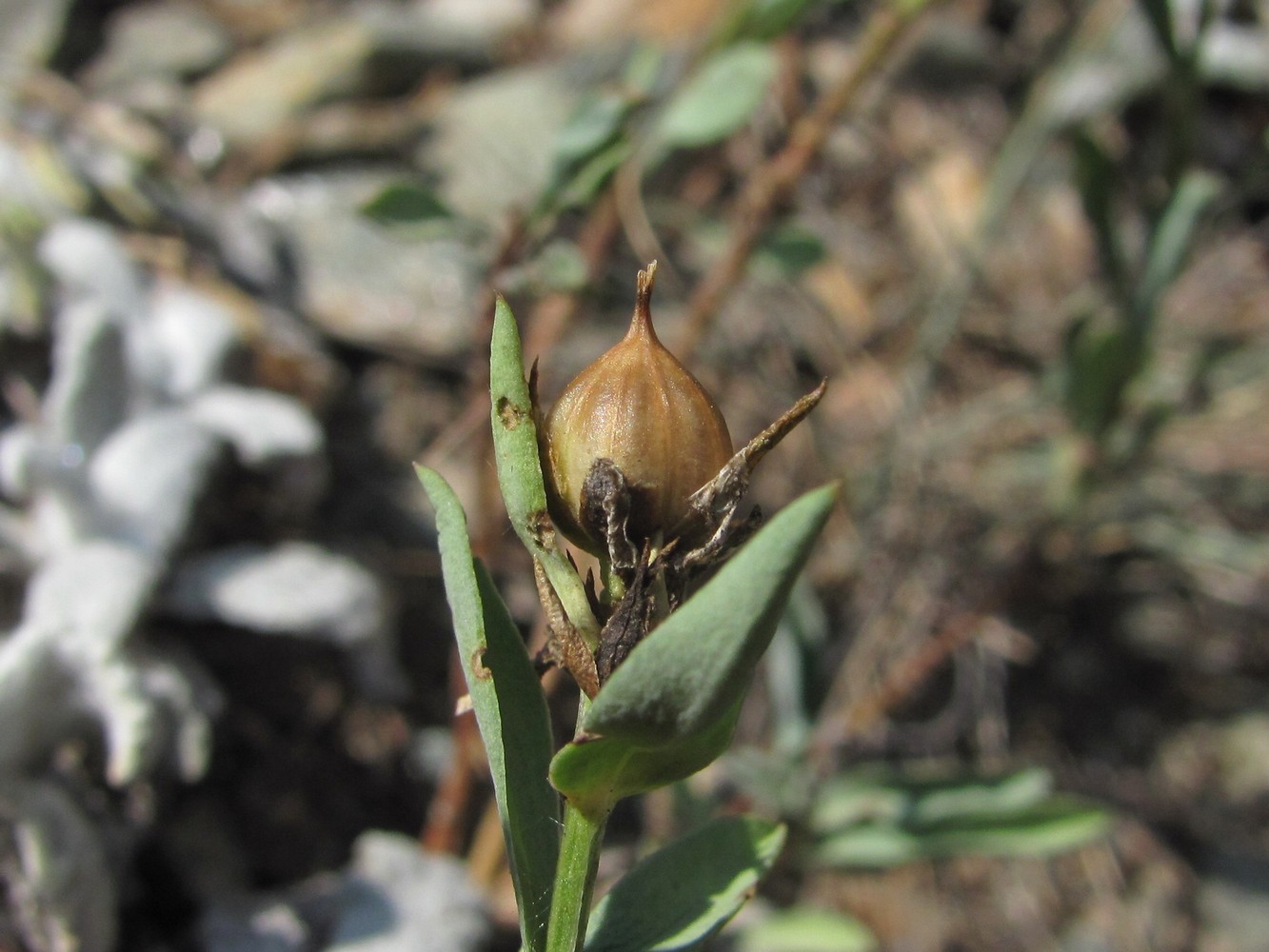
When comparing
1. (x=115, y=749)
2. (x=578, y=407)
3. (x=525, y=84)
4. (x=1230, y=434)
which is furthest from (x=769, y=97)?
(x=578, y=407)

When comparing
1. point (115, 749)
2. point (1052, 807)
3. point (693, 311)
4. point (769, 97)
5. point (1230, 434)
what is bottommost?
point (1052, 807)

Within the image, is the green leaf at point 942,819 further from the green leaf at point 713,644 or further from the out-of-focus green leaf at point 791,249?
the green leaf at point 713,644

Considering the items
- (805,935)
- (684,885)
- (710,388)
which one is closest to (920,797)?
(805,935)

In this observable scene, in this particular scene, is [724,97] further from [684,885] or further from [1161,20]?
[684,885]

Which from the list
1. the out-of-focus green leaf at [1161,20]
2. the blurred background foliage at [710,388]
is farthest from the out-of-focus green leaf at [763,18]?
the out-of-focus green leaf at [1161,20]

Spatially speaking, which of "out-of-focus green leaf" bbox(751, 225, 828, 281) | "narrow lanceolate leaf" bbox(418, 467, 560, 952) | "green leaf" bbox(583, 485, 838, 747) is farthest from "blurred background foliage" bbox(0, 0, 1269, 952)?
"green leaf" bbox(583, 485, 838, 747)

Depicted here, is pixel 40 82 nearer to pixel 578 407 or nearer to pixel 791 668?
pixel 791 668
